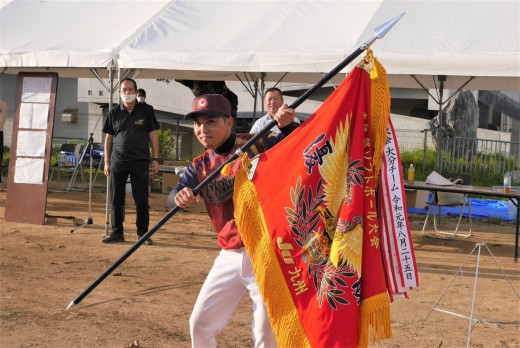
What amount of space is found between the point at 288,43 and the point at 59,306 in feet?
16.9

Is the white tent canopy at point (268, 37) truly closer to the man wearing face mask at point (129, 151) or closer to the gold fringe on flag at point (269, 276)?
the man wearing face mask at point (129, 151)

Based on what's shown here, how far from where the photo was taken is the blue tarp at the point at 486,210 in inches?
545

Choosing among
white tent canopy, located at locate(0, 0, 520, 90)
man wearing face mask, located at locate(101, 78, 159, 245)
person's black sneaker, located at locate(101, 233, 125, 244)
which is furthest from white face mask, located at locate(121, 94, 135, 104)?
person's black sneaker, located at locate(101, 233, 125, 244)

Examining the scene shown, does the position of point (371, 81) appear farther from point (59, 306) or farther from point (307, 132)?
point (59, 306)

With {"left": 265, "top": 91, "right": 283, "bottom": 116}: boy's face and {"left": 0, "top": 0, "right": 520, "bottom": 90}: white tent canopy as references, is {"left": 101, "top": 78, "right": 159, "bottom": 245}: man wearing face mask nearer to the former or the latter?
{"left": 0, "top": 0, "right": 520, "bottom": 90}: white tent canopy

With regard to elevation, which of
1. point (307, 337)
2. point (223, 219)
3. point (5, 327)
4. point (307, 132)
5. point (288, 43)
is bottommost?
point (5, 327)

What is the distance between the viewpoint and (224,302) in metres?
4.21

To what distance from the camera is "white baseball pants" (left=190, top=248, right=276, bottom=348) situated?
4.18m

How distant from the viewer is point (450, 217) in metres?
13.8

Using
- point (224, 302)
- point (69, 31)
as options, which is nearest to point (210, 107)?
point (224, 302)

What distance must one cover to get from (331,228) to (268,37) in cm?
694

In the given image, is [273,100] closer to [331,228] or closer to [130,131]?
[130,131]

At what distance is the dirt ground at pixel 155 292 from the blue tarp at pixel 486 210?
215 cm

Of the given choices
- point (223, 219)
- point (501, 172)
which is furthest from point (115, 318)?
point (501, 172)
